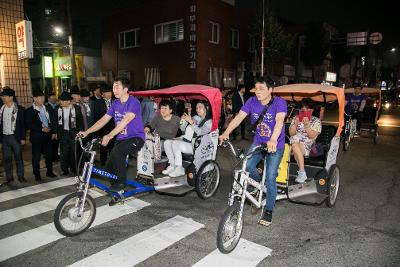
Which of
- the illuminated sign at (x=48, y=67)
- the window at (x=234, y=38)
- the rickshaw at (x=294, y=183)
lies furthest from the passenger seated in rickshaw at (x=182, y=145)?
the illuminated sign at (x=48, y=67)

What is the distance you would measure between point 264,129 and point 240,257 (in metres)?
1.87

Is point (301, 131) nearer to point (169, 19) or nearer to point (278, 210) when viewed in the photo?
point (278, 210)

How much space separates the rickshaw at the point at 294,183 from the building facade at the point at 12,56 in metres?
9.13

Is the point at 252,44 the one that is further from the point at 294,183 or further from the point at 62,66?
the point at 294,183

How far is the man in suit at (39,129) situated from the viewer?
7090 mm


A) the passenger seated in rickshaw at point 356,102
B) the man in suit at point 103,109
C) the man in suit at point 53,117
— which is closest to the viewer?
the man in suit at point 53,117

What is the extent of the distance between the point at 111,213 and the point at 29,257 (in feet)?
5.11

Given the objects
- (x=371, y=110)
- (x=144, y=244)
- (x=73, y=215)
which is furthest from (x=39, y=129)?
(x=371, y=110)

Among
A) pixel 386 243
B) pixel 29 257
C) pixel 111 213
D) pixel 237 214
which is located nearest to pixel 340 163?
pixel 386 243

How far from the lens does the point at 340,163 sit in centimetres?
912

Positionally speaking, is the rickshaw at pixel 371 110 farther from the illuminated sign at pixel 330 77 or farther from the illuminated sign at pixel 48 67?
the illuminated sign at pixel 330 77

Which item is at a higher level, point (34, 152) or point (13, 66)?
point (13, 66)

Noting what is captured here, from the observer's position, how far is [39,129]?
7156mm

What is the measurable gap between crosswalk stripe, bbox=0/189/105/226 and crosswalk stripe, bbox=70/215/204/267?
2048mm
